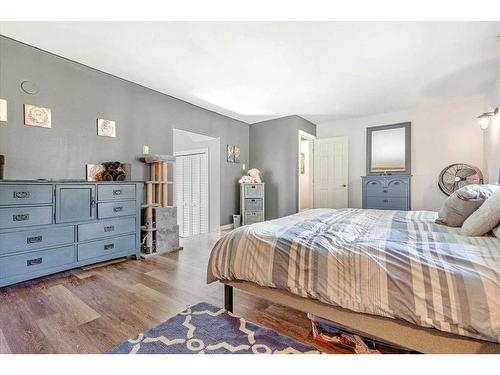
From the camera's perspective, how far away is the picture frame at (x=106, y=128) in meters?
2.86

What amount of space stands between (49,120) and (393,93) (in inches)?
177

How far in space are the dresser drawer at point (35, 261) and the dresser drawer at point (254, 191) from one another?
9.56 feet

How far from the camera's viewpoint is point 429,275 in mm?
992

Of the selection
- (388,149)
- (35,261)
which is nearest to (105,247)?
(35,261)

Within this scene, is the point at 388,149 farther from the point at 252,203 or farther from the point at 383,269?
the point at 383,269

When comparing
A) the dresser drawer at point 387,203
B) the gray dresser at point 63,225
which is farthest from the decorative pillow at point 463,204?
the gray dresser at point 63,225

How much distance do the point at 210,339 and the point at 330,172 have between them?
4.32 m

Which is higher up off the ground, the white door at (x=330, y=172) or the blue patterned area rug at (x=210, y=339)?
the white door at (x=330, y=172)

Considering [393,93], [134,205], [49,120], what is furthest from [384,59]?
[49,120]

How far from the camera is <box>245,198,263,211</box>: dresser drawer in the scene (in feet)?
15.2

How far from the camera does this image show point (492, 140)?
3.14 m

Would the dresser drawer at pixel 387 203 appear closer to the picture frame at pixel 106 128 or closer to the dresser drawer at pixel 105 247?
the dresser drawer at pixel 105 247

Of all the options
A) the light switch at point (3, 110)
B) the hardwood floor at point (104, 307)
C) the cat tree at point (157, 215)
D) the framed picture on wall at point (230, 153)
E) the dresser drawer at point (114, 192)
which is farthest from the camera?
the framed picture on wall at point (230, 153)
